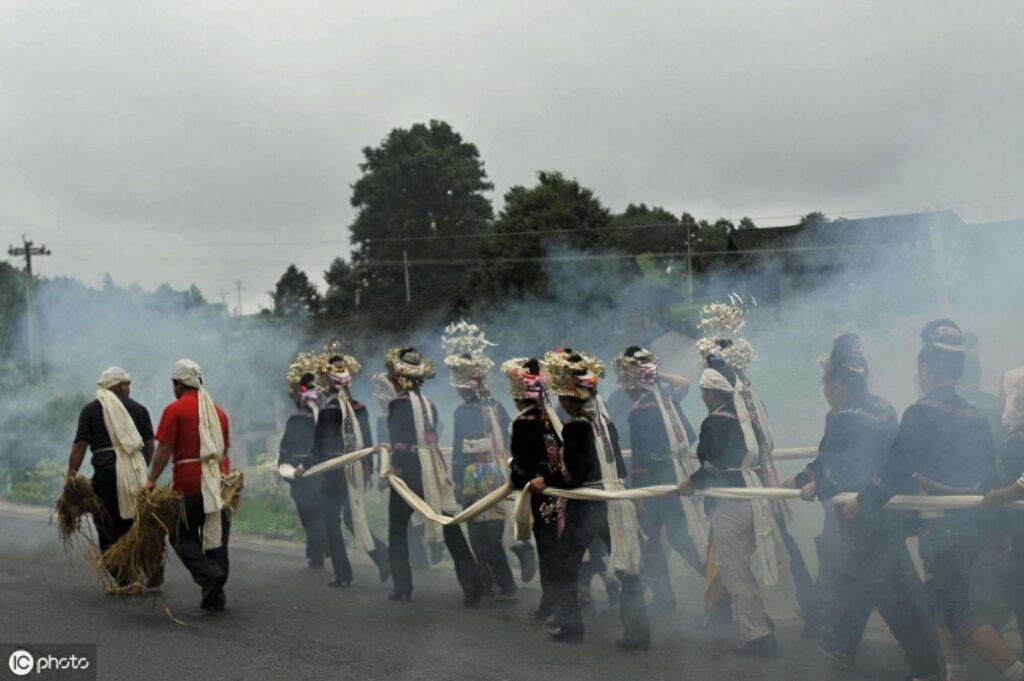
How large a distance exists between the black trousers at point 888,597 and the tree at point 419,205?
33.6m

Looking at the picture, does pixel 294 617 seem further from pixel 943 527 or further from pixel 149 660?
pixel 943 527

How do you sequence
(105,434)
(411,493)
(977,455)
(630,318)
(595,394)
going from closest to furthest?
(977,455), (595,394), (411,493), (105,434), (630,318)

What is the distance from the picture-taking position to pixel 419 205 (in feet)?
138

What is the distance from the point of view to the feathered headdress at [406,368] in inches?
347

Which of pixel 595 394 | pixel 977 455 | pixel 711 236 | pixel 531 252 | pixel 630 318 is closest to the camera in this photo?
pixel 977 455

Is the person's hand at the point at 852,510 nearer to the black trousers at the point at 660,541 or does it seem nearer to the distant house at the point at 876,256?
the black trousers at the point at 660,541

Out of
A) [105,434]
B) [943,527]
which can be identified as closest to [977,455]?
[943,527]

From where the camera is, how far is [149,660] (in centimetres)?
666

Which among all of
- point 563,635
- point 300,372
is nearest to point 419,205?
point 300,372

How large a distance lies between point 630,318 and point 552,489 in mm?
9471

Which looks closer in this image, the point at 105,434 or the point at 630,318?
the point at 105,434

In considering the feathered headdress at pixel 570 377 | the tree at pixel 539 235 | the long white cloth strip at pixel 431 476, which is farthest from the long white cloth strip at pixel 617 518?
the tree at pixel 539 235

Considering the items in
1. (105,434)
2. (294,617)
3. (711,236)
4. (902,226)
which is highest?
(711,236)

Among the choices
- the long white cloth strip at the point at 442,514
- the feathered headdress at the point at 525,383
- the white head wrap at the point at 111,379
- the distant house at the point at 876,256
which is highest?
the distant house at the point at 876,256
